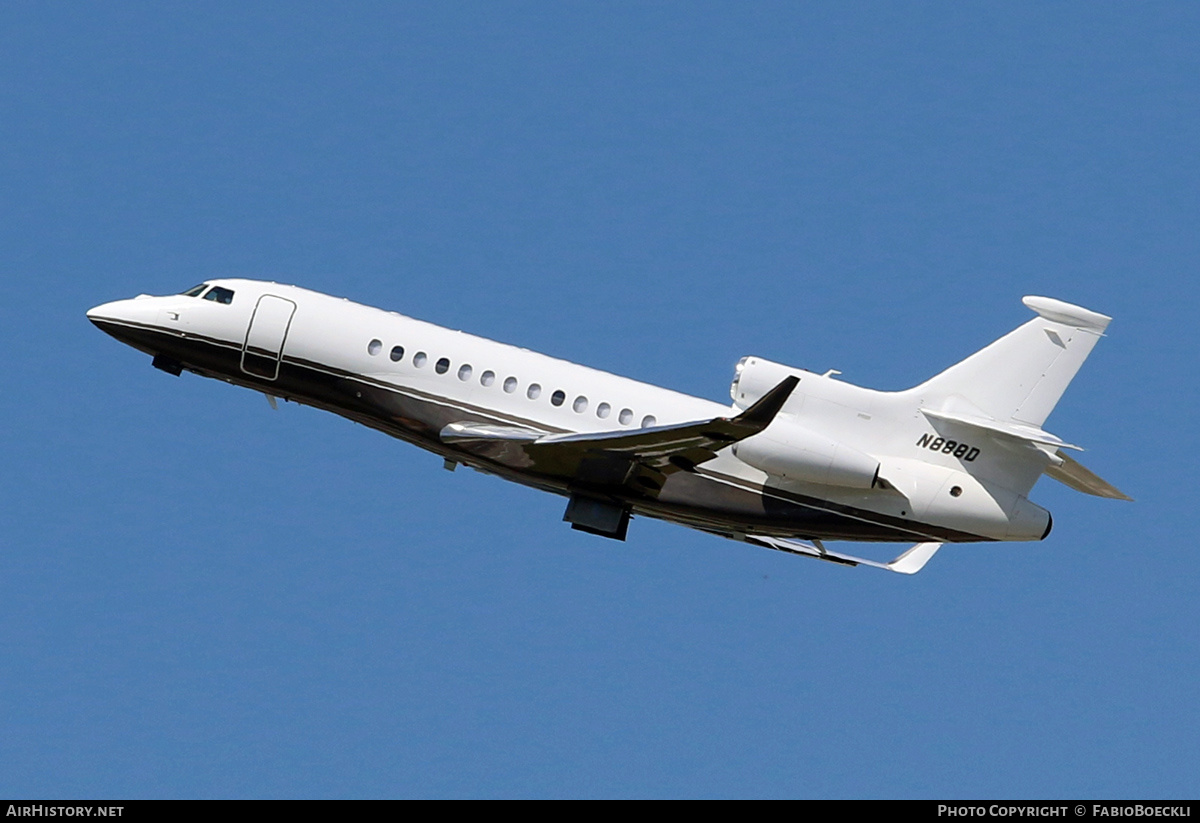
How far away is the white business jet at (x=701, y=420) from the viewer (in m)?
25.5

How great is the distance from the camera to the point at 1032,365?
2575 centimetres

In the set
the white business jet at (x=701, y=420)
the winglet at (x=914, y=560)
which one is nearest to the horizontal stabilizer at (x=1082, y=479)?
the white business jet at (x=701, y=420)

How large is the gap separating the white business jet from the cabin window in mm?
146

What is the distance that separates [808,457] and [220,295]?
35.9ft

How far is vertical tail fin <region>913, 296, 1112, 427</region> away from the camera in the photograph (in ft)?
84.2

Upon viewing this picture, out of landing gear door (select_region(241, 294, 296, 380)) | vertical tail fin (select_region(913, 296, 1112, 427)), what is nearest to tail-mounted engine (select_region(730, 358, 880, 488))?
vertical tail fin (select_region(913, 296, 1112, 427))

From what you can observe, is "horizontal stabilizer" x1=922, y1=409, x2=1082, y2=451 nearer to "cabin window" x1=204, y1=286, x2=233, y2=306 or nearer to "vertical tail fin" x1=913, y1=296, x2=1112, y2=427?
"vertical tail fin" x1=913, y1=296, x2=1112, y2=427

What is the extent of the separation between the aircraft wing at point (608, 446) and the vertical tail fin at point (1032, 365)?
14.5ft

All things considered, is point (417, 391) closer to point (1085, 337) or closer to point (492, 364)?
point (492, 364)

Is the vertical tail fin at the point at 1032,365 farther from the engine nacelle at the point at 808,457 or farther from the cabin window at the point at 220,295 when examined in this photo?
the cabin window at the point at 220,295
